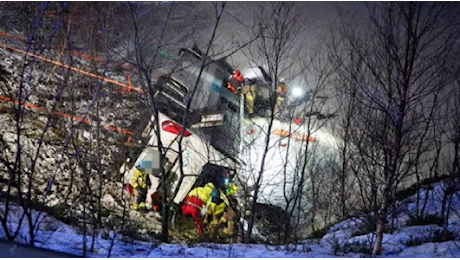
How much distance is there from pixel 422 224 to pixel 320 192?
3641 millimetres

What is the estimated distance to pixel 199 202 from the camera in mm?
8523

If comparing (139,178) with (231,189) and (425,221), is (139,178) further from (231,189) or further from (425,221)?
(425,221)

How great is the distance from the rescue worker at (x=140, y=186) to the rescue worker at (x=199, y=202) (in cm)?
161

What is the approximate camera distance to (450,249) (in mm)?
4535

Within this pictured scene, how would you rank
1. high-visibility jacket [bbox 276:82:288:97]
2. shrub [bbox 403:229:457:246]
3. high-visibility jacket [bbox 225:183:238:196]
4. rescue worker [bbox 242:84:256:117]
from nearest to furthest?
shrub [bbox 403:229:457:246] → high-visibility jacket [bbox 276:82:288:97] → high-visibility jacket [bbox 225:183:238:196] → rescue worker [bbox 242:84:256:117]

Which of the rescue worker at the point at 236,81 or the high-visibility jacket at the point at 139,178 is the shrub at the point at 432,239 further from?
the rescue worker at the point at 236,81

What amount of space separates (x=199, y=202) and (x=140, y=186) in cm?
210

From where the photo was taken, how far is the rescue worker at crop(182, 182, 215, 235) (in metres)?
8.54

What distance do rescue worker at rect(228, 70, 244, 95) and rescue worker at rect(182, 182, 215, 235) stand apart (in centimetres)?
405

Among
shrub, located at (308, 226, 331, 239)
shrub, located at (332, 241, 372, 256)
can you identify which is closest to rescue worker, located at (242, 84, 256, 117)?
shrub, located at (308, 226, 331, 239)

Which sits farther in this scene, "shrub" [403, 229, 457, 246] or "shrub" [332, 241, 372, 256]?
"shrub" [403, 229, 457, 246]

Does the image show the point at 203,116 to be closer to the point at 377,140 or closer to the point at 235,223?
the point at 235,223

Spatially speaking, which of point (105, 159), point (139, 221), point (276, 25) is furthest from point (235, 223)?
point (105, 159)

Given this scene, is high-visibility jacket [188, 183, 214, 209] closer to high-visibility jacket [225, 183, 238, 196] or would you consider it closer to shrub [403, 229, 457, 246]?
high-visibility jacket [225, 183, 238, 196]
